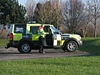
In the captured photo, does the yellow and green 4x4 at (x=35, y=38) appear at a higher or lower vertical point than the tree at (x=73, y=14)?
lower

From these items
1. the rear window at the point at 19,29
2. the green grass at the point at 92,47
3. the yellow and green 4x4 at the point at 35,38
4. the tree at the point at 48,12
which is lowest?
the green grass at the point at 92,47

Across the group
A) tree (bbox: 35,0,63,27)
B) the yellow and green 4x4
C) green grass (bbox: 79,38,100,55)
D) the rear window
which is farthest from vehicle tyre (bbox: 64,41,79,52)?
Answer: tree (bbox: 35,0,63,27)

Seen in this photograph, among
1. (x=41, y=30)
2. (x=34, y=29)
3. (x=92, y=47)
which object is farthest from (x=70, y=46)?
(x=92, y=47)

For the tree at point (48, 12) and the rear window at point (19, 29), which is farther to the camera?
the tree at point (48, 12)

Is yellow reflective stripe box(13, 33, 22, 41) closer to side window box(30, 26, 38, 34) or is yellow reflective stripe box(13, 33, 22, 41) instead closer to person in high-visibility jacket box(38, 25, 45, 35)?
side window box(30, 26, 38, 34)

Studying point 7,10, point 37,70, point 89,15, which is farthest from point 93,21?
point 37,70

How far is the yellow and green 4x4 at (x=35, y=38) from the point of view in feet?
61.3

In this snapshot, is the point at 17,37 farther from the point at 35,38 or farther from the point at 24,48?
the point at 35,38

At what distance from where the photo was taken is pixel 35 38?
18.8 meters

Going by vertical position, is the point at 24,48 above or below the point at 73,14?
below

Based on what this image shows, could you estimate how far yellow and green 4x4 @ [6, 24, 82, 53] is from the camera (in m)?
18.7

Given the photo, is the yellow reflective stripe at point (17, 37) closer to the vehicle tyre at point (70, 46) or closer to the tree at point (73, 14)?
Result: the vehicle tyre at point (70, 46)

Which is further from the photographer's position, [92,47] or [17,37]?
[92,47]

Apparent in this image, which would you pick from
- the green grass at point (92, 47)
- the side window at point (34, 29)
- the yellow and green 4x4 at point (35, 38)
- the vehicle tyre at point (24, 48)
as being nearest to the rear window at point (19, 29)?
the yellow and green 4x4 at point (35, 38)
